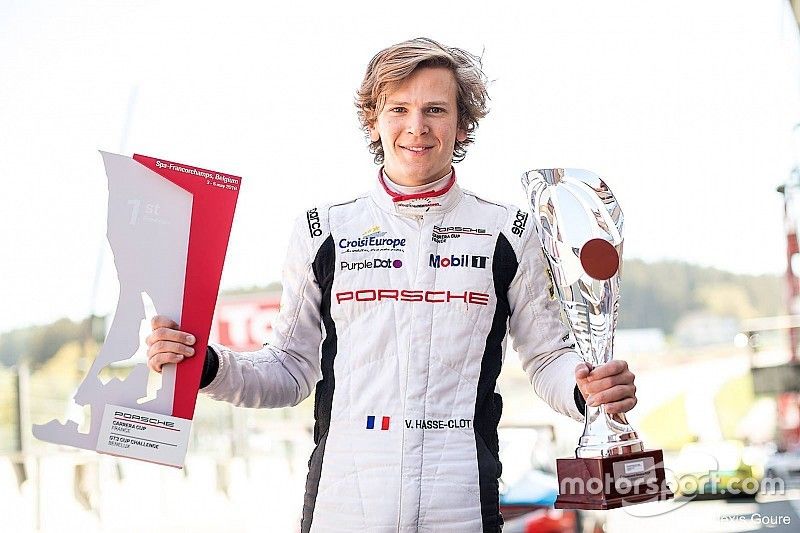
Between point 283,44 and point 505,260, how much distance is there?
281 inches

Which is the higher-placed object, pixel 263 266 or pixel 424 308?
pixel 263 266

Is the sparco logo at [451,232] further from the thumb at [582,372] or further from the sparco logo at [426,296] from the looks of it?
the thumb at [582,372]

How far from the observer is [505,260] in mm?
1206

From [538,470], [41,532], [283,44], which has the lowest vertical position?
[41,532]

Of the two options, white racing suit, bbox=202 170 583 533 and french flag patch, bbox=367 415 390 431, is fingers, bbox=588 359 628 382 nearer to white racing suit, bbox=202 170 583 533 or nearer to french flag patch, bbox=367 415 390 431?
white racing suit, bbox=202 170 583 533

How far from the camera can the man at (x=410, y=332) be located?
43.9 inches

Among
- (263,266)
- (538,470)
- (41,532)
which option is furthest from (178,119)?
(538,470)

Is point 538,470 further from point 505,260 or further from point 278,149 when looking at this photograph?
point 278,149

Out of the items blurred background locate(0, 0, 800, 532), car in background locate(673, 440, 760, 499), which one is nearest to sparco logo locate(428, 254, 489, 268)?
blurred background locate(0, 0, 800, 532)

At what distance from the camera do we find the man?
3.66 ft

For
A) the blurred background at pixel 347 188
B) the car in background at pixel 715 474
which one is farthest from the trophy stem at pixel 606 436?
the car in background at pixel 715 474

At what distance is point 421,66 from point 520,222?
229mm

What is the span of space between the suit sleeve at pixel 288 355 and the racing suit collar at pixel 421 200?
0.11 meters

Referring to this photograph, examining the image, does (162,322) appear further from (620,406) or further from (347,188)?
(347,188)
